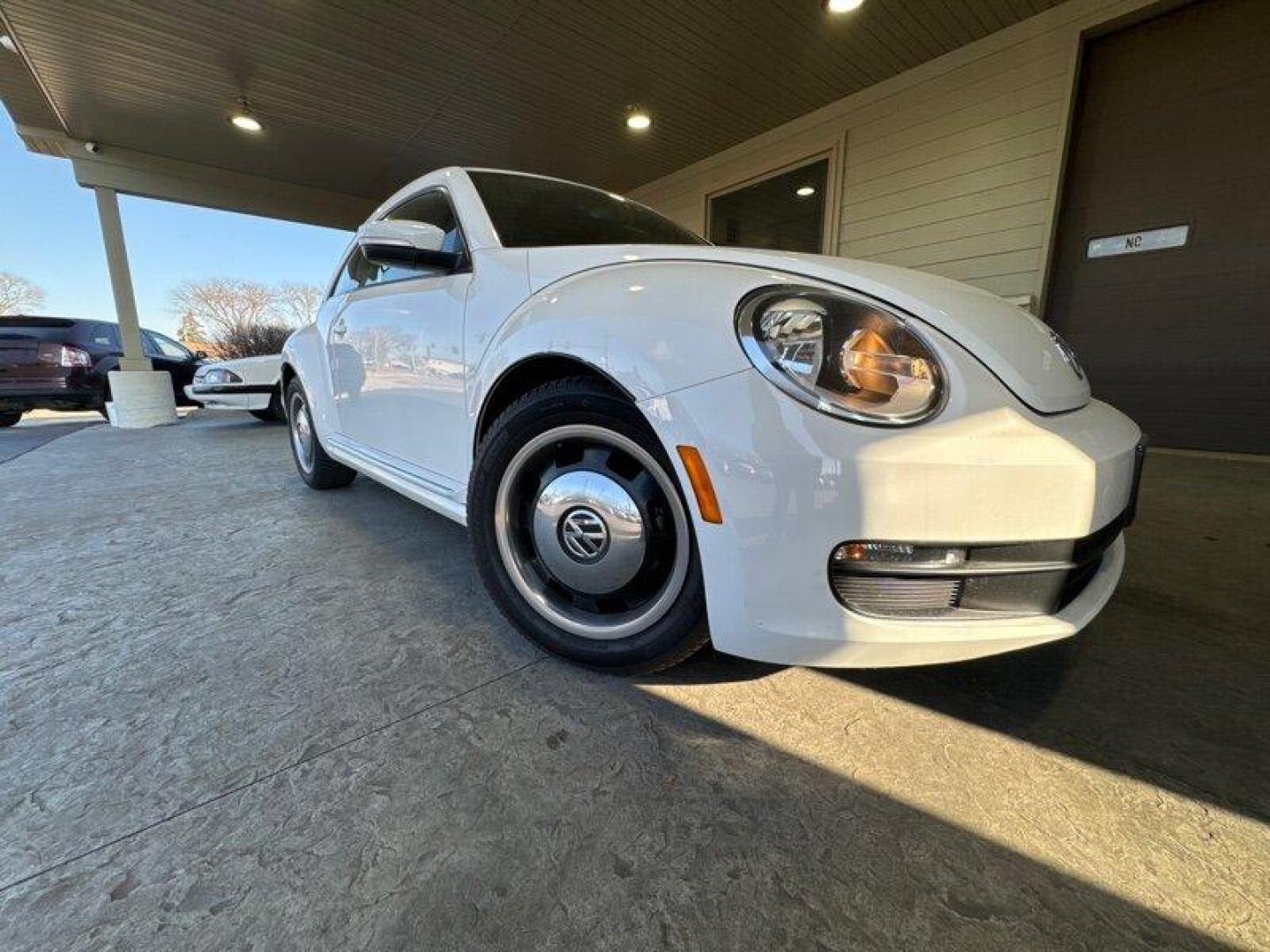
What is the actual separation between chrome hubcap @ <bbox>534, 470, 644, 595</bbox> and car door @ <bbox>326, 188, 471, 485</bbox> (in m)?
0.43

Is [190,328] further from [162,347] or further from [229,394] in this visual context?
[229,394]

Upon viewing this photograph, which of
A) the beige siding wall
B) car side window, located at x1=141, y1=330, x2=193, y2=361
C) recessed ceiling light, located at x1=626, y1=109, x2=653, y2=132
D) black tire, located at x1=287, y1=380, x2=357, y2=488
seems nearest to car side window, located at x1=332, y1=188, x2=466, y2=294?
black tire, located at x1=287, y1=380, x2=357, y2=488

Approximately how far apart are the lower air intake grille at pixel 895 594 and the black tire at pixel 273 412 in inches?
298

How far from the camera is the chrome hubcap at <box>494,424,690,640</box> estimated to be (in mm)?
1229

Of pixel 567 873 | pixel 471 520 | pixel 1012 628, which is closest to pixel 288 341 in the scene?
pixel 471 520

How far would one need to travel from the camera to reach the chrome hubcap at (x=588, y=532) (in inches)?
49.2

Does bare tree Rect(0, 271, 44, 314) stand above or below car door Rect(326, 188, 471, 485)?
above

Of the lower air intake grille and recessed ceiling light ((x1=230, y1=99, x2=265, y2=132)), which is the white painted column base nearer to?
recessed ceiling light ((x1=230, y1=99, x2=265, y2=132))

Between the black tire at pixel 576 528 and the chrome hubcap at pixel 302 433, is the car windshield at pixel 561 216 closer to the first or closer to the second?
the black tire at pixel 576 528

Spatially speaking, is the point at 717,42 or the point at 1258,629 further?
the point at 717,42

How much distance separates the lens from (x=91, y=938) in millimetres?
702

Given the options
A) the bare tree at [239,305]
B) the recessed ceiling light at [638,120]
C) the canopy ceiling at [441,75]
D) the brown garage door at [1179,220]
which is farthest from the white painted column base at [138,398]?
the bare tree at [239,305]

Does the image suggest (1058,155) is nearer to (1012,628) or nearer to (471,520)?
(1012,628)

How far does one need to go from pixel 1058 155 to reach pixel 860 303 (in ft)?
14.7
